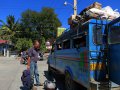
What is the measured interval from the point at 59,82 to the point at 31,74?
2.12 m

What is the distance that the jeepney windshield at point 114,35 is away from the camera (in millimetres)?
5738

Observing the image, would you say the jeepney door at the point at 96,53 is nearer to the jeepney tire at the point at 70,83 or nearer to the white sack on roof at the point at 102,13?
the white sack on roof at the point at 102,13

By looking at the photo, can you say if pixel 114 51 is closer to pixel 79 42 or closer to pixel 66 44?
pixel 79 42

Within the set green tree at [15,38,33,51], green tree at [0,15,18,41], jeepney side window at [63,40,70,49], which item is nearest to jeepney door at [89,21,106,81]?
jeepney side window at [63,40,70,49]

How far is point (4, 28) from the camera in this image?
52812 mm

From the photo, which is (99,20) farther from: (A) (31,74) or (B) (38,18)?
(B) (38,18)

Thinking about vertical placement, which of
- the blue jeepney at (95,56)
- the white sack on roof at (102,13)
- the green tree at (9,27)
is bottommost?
the blue jeepney at (95,56)

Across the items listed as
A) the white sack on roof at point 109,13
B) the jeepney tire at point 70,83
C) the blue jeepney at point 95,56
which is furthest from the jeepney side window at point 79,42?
the jeepney tire at point 70,83

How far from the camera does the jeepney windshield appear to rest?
5738mm

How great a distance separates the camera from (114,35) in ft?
19.4

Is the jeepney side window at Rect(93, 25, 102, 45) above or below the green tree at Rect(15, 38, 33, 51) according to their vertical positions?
below

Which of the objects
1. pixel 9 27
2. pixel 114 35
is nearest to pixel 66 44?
pixel 114 35

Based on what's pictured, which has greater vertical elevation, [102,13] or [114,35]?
[102,13]

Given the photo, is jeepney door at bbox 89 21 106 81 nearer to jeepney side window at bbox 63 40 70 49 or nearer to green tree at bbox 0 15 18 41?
jeepney side window at bbox 63 40 70 49
